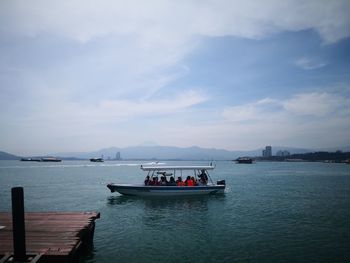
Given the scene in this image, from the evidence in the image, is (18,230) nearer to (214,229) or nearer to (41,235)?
(41,235)

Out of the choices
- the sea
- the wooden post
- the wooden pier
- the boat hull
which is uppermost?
the wooden post

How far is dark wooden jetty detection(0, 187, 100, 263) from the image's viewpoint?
37.9ft

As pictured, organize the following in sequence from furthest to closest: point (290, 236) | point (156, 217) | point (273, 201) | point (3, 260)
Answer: point (273, 201)
point (156, 217)
point (290, 236)
point (3, 260)

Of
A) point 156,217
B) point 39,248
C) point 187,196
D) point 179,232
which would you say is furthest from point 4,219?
point 187,196

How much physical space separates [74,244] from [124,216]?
16.3m

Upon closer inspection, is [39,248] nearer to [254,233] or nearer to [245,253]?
[245,253]

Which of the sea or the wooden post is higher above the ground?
the wooden post

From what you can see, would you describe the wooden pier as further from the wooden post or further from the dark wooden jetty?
the wooden post

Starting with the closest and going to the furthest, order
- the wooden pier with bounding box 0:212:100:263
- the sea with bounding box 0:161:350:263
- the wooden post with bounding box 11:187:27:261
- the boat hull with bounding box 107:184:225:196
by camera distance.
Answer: the wooden post with bounding box 11:187:27:261, the wooden pier with bounding box 0:212:100:263, the sea with bounding box 0:161:350:263, the boat hull with bounding box 107:184:225:196

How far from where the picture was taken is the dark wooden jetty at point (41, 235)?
455 inches

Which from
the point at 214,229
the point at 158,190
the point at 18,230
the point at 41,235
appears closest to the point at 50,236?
the point at 41,235

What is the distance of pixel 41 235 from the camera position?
14.5m

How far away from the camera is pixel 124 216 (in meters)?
29.2

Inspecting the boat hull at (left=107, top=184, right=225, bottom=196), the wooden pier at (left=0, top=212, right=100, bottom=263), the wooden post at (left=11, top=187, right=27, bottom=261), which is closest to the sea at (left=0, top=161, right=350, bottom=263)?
the boat hull at (left=107, top=184, right=225, bottom=196)
